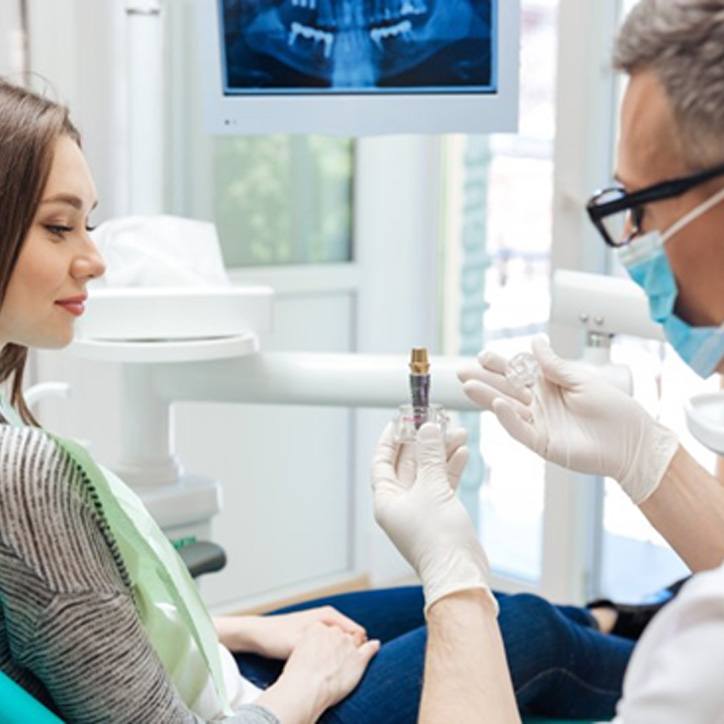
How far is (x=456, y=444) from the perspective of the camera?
56.9 inches

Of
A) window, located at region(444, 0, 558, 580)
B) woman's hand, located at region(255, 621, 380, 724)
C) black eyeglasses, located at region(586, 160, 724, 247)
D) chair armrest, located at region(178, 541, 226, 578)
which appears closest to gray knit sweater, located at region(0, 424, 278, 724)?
woman's hand, located at region(255, 621, 380, 724)

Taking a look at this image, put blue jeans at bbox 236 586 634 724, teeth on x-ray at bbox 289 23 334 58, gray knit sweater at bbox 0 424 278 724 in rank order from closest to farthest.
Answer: gray knit sweater at bbox 0 424 278 724 < blue jeans at bbox 236 586 634 724 < teeth on x-ray at bbox 289 23 334 58

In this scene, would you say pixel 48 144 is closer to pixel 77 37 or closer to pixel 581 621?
pixel 581 621

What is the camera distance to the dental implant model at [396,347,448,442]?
1.41 m

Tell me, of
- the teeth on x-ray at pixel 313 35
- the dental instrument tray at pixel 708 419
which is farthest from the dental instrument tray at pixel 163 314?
the dental instrument tray at pixel 708 419

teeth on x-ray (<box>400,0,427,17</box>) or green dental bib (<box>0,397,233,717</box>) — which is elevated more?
teeth on x-ray (<box>400,0,427,17</box>)

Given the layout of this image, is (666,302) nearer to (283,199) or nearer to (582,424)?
(582,424)

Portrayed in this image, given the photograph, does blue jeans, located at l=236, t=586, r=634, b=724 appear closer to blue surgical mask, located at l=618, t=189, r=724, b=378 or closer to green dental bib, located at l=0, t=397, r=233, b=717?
green dental bib, located at l=0, t=397, r=233, b=717

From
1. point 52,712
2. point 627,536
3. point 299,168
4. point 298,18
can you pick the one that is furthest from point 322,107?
point 627,536

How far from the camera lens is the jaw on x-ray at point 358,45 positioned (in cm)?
188

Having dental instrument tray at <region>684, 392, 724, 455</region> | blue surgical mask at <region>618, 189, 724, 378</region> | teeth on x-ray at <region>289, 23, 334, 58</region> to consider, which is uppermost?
teeth on x-ray at <region>289, 23, 334, 58</region>

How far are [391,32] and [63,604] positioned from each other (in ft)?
3.68

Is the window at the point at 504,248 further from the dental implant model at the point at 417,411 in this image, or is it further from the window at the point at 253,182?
the dental implant model at the point at 417,411

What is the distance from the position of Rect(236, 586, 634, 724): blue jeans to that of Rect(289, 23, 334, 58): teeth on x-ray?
0.83 meters
